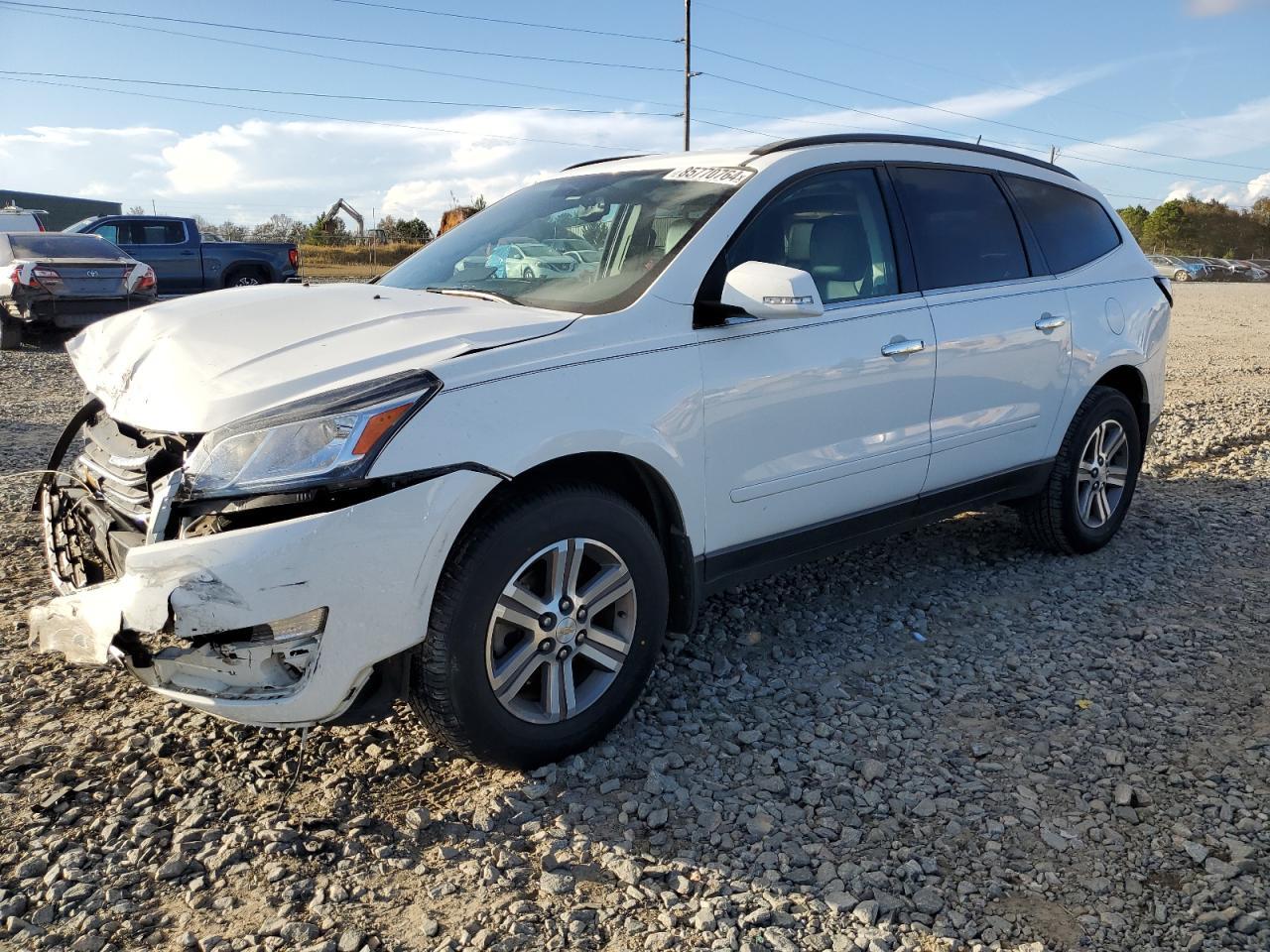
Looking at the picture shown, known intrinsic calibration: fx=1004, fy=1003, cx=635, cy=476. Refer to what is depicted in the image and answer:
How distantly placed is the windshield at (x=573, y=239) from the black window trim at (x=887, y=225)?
131 mm

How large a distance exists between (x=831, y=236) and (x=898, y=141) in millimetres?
717

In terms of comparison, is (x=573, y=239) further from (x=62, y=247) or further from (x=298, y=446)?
(x=62, y=247)

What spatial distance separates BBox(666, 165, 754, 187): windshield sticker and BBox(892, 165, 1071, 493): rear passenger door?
83 centimetres

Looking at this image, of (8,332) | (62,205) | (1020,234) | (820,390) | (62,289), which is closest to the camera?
(820,390)

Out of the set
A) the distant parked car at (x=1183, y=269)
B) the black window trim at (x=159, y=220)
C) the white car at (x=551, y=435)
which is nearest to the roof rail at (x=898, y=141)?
the white car at (x=551, y=435)

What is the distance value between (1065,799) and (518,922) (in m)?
1.64

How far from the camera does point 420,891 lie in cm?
249

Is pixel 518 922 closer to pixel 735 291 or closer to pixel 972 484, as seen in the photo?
pixel 735 291

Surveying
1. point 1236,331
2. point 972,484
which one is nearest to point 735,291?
Result: point 972,484

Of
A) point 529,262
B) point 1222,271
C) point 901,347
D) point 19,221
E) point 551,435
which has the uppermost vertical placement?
point 19,221

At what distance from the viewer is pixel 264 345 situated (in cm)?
290

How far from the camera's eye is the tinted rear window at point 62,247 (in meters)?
12.9

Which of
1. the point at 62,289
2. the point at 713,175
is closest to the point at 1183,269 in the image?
the point at 62,289

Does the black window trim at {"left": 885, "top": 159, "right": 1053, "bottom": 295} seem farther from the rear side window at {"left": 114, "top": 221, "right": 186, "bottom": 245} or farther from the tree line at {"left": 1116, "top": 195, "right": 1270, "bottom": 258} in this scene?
the tree line at {"left": 1116, "top": 195, "right": 1270, "bottom": 258}
